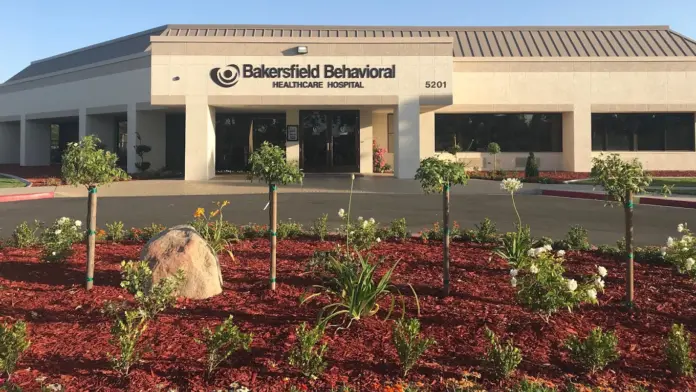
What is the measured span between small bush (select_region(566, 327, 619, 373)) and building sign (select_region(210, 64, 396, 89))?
19.5m

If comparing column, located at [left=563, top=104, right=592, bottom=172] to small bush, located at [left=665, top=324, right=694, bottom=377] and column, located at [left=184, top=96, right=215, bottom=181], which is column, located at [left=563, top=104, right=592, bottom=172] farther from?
small bush, located at [left=665, top=324, right=694, bottom=377]

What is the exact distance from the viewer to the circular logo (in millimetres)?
21719

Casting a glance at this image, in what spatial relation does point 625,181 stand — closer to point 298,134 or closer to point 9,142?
point 298,134

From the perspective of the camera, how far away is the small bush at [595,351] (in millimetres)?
3391

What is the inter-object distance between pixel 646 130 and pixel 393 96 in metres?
13.4

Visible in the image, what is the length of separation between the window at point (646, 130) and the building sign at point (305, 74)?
11642mm

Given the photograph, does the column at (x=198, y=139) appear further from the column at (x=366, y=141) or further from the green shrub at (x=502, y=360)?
the green shrub at (x=502, y=360)

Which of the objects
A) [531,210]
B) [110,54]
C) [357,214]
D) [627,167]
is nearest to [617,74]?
[531,210]

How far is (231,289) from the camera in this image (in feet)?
17.1

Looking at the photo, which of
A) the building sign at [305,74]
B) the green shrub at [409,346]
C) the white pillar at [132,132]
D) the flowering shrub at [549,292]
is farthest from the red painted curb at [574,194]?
the white pillar at [132,132]

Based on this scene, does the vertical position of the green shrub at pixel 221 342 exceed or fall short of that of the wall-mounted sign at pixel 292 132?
it falls short

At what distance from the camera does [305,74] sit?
22.0 meters

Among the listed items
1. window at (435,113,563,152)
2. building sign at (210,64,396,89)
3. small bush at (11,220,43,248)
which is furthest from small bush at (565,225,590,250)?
window at (435,113,563,152)

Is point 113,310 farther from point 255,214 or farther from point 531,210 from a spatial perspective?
point 531,210
